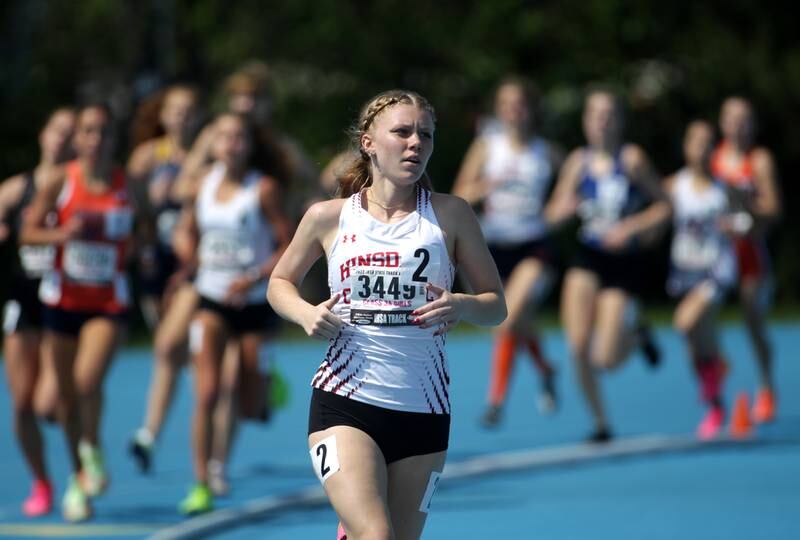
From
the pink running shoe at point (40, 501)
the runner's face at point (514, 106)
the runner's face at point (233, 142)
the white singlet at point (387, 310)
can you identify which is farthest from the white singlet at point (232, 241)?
the white singlet at point (387, 310)

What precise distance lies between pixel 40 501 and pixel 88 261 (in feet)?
4.42

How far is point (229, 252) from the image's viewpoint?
930 centimetres

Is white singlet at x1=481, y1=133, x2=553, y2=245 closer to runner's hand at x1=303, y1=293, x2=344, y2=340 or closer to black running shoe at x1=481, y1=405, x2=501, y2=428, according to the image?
black running shoe at x1=481, y1=405, x2=501, y2=428

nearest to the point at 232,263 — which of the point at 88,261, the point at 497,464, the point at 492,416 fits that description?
the point at 88,261

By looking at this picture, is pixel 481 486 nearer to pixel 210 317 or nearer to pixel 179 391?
pixel 210 317

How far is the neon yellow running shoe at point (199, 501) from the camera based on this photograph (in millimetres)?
8773

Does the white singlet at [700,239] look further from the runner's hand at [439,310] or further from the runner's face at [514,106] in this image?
the runner's hand at [439,310]

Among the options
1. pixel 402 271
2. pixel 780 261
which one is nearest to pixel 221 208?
pixel 402 271

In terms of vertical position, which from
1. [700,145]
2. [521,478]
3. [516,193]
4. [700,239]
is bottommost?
[521,478]

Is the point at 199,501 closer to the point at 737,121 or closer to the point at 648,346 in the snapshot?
the point at 648,346

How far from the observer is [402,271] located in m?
5.32

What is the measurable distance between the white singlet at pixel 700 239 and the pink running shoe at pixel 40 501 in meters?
5.00

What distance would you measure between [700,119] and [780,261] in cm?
247

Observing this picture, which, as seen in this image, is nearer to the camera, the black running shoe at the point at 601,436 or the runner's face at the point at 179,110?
the runner's face at the point at 179,110
